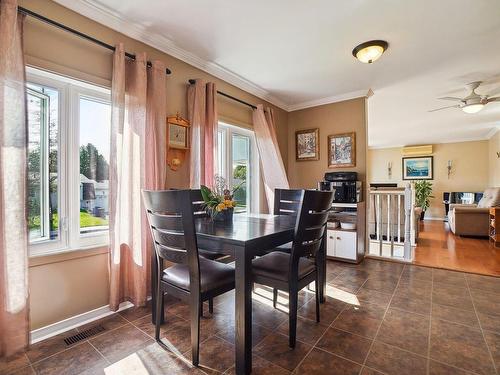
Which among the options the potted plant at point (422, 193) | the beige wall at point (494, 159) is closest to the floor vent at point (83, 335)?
the potted plant at point (422, 193)

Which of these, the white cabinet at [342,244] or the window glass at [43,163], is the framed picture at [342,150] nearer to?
the white cabinet at [342,244]

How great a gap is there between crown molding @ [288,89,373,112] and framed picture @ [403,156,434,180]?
6032mm

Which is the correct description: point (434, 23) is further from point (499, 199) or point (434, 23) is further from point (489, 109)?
point (499, 199)

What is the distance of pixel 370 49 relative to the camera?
2508 millimetres

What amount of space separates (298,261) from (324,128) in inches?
121

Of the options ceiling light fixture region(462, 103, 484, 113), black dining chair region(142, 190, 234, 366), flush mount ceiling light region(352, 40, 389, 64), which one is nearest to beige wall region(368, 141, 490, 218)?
ceiling light fixture region(462, 103, 484, 113)

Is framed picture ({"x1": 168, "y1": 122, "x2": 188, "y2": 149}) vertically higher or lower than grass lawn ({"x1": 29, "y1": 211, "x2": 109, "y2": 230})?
higher

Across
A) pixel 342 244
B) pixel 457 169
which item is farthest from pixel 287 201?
pixel 457 169

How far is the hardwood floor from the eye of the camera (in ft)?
11.0

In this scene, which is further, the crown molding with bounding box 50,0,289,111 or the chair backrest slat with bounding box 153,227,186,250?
the crown molding with bounding box 50,0,289,111

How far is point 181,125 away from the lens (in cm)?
265

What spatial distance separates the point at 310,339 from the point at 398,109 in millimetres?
4566

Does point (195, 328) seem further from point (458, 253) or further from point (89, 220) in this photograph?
point (458, 253)

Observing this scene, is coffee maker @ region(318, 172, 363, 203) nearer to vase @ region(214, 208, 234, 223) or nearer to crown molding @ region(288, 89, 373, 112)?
crown molding @ region(288, 89, 373, 112)
